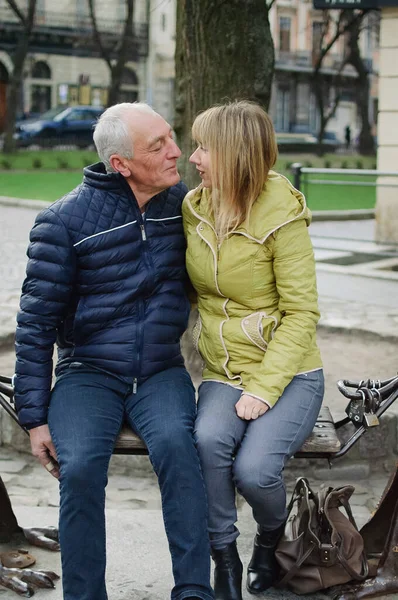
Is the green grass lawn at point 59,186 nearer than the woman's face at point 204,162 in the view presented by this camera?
No

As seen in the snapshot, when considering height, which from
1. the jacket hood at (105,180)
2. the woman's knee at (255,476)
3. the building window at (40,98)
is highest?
the building window at (40,98)

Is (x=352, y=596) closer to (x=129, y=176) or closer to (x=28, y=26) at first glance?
(x=129, y=176)

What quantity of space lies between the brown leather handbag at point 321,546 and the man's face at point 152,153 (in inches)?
46.1

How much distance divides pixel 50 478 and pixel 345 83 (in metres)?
57.7

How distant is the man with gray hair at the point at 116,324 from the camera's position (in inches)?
119

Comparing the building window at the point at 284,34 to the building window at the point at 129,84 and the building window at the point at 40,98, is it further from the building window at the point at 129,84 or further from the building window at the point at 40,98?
the building window at the point at 40,98

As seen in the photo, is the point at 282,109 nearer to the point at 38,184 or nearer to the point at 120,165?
the point at 38,184

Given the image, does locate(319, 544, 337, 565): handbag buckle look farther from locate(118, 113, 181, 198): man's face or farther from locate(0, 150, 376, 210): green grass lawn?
locate(0, 150, 376, 210): green grass lawn

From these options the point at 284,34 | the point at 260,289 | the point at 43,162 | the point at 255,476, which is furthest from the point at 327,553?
the point at 284,34

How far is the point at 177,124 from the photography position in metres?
5.46

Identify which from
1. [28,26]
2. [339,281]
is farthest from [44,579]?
[28,26]

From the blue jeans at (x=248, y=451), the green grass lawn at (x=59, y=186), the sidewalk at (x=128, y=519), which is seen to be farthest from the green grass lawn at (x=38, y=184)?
the blue jeans at (x=248, y=451)

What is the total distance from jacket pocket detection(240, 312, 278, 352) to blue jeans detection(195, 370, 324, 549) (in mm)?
184

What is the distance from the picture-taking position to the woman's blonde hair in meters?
3.15
